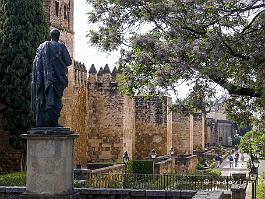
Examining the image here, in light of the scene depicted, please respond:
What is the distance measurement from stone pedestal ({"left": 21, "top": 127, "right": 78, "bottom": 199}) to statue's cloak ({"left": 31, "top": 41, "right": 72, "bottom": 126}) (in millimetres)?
351

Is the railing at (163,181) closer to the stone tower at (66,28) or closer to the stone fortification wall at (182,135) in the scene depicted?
the stone tower at (66,28)

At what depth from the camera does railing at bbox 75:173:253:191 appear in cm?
1973

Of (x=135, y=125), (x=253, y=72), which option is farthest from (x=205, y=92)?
(x=135, y=125)

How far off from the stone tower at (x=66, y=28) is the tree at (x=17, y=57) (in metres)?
3.26

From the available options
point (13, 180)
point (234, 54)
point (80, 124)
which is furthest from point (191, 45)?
point (80, 124)

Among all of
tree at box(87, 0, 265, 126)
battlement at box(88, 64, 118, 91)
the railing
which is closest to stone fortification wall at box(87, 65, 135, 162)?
battlement at box(88, 64, 118, 91)

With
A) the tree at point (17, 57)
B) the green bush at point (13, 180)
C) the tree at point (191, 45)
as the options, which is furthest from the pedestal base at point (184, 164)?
the tree at point (191, 45)

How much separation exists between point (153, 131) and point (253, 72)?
23.9 m

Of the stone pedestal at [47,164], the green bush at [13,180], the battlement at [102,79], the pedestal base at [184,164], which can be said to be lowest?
the pedestal base at [184,164]

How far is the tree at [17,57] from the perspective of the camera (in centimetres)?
2191

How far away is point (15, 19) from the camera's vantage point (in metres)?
22.5

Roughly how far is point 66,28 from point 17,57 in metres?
6.34

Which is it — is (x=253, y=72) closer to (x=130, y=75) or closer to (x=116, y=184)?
(x=130, y=75)

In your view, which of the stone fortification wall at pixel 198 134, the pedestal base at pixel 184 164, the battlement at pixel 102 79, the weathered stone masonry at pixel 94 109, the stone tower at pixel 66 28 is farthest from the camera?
the stone fortification wall at pixel 198 134
